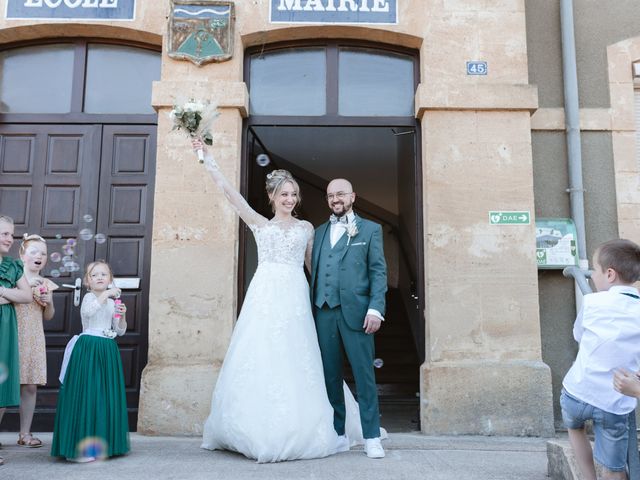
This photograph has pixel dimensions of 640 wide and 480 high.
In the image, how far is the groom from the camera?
4738mm

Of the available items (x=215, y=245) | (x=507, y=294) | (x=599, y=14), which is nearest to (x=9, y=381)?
(x=215, y=245)

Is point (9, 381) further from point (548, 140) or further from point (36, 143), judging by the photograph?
point (548, 140)

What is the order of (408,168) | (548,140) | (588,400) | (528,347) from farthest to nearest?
(408,168) < (548,140) < (528,347) < (588,400)

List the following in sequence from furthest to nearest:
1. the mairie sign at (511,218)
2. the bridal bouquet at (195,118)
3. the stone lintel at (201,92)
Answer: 1. the stone lintel at (201,92)
2. the mairie sign at (511,218)
3. the bridal bouquet at (195,118)

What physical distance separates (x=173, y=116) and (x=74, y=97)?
2579 millimetres

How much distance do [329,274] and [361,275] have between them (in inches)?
9.6

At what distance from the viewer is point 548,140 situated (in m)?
6.57

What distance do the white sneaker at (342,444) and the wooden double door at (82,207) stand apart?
2.40 meters

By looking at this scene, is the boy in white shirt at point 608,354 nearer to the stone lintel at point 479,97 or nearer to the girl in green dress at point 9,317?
the stone lintel at point 479,97

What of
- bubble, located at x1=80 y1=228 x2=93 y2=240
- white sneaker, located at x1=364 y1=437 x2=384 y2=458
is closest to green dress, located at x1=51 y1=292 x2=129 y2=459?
bubble, located at x1=80 y1=228 x2=93 y2=240

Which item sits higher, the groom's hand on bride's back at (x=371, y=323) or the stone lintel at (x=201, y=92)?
the stone lintel at (x=201, y=92)

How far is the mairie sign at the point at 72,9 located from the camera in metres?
6.54

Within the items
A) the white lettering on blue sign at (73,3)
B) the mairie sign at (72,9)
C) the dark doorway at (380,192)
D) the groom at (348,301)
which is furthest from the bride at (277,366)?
the dark doorway at (380,192)

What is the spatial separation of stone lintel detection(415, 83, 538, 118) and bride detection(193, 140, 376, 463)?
6.56 feet
